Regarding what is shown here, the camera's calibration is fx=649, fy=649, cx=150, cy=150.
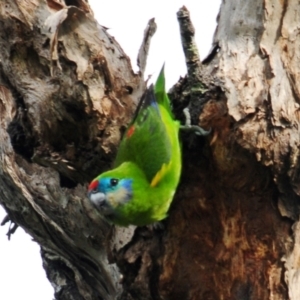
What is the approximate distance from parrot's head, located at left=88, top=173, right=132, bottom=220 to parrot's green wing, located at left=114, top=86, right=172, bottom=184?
26 cm

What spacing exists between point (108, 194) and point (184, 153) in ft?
1.67

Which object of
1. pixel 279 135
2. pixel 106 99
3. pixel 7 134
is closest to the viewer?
pixel 279 135

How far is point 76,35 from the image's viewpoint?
376cm

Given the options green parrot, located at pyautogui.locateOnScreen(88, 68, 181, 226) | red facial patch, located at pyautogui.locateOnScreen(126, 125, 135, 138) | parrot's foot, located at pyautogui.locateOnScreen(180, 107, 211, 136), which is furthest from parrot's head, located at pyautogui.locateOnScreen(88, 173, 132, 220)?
parrot's foot, located at pyautogui.locateOnScreen(180, 107, 211, 136)

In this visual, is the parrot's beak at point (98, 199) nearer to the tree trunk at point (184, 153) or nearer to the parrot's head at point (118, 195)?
the parrot's head at point (118, 195)

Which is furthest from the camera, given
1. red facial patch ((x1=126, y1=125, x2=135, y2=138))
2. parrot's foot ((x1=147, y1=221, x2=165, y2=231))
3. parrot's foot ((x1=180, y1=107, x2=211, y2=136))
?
red facial patch ((x1=126, y1=125, x2=135, y2=138))

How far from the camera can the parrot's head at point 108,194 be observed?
10.6ft

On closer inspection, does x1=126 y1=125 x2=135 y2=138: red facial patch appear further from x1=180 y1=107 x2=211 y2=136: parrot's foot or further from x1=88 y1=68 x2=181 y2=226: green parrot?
x1=180 y1=107 x2=211 y2=136: parrot's foot

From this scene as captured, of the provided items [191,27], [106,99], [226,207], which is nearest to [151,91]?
[106,99]

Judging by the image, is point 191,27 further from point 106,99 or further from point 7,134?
point 7,134

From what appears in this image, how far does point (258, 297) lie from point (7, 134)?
172cm

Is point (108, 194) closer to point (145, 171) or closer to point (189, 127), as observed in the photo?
point (145, 171)

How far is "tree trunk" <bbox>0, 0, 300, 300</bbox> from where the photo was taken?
324cm

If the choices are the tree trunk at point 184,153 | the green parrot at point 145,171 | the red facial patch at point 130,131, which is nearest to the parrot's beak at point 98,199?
the green parrot at point 145,171
